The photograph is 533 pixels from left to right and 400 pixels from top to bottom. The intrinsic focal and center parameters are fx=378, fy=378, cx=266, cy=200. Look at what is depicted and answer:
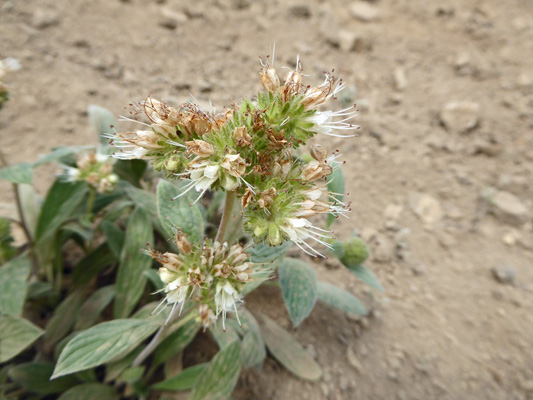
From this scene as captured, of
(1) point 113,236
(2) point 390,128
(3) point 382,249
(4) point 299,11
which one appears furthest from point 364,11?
(1) point 113,236

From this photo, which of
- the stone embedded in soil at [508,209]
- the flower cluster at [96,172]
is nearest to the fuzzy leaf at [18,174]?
the flower cluster at [96,172]

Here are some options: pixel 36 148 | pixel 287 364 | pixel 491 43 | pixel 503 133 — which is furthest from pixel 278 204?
pixel 491 43

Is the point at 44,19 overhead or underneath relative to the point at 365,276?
overhead

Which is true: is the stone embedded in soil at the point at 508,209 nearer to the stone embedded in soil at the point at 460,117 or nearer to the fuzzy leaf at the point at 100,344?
the stone embedded in soil at the point at 460,117

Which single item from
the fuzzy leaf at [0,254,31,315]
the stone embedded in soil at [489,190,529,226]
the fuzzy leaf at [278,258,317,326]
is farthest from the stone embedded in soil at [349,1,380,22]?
the fuzzy leaf at [0,254,31,315]

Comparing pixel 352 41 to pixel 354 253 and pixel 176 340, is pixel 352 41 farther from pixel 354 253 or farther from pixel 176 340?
pixel 176 340

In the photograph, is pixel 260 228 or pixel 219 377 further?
pixel 219 377

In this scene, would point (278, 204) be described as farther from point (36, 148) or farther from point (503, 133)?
point (503, 133)
